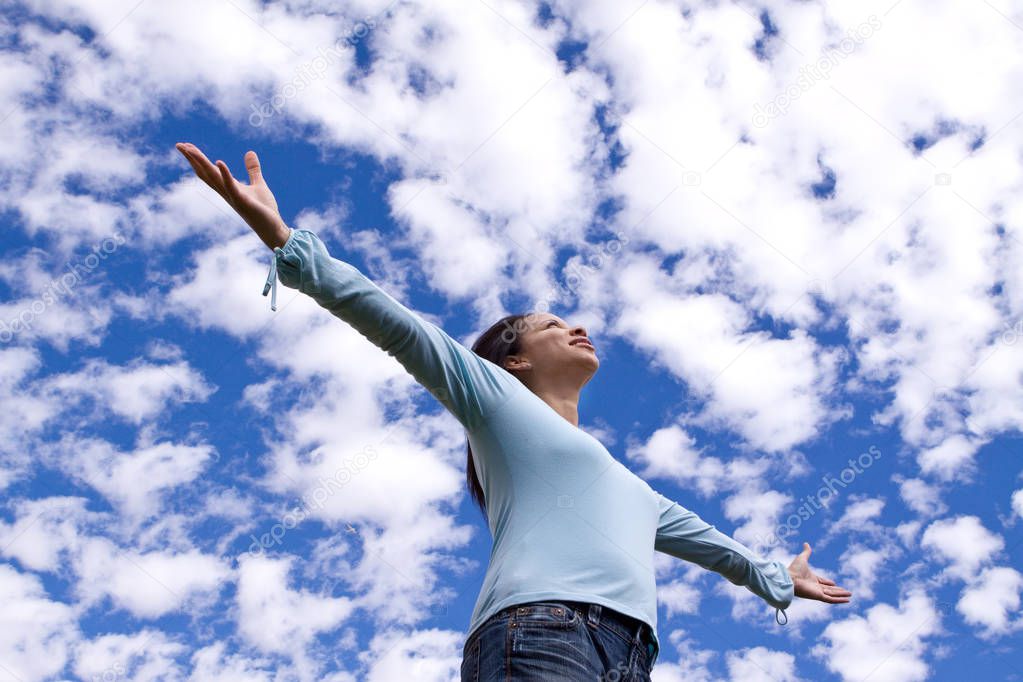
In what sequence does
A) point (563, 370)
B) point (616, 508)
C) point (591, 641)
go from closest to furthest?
point (591, 641) → point (616, 508) → point (563, 370)

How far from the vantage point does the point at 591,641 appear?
107 inches

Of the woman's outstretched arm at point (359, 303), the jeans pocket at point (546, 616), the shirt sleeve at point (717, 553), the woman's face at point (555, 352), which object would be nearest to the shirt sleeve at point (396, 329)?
the woman's outstretched arm at point (359, 303)

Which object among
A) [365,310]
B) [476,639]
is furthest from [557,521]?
[365,310]

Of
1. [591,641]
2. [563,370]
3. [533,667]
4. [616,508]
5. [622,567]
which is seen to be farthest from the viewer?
[563,370]

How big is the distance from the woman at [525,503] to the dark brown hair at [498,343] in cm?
32

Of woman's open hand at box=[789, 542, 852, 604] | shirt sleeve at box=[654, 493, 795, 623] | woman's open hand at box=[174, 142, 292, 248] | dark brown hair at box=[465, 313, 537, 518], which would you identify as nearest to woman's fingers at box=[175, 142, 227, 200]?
woman's open hand at box=[174, 142, 292, 248]

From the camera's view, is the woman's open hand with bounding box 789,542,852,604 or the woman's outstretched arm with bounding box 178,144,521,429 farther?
the woman's open hand with bounding box 789,542,852,604

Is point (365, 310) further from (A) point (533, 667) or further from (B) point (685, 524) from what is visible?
(B) point (685, 524)

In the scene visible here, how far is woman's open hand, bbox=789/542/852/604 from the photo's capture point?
13.9ft

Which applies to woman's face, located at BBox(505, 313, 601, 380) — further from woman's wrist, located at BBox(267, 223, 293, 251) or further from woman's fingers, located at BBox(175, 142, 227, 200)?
woman's fingers, located at BBox(175, 142, 227, 200)

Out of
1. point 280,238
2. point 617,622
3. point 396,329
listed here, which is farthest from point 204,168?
point 617,622

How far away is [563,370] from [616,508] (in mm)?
867

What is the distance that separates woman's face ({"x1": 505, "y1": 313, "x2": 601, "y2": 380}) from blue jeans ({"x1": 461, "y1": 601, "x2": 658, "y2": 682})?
4.15 feet

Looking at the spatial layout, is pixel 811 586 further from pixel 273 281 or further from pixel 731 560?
pixel 273 281
